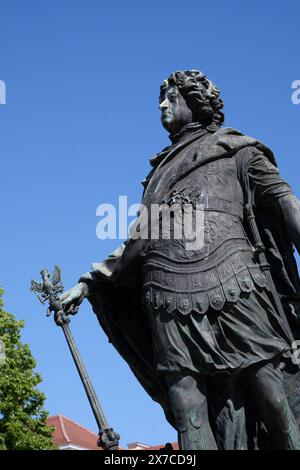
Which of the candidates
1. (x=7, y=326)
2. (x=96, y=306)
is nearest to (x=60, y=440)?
(x=7, y=326)

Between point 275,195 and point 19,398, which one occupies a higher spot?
point 19,398

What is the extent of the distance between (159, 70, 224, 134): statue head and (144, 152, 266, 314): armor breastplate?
69 centimetres

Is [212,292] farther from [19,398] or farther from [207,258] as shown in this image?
[19,398]

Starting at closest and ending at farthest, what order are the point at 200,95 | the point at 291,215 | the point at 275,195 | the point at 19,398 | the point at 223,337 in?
the point at 223,337, the point at 291,215, the point at 275,195, the point at 200,95, the point at 19,398

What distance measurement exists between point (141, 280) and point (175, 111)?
1488 millimetres

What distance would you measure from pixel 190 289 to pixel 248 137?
1502mm

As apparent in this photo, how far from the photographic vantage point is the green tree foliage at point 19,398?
20.6m

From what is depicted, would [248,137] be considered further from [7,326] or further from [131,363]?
[7,326]

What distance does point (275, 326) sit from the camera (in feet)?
20.8

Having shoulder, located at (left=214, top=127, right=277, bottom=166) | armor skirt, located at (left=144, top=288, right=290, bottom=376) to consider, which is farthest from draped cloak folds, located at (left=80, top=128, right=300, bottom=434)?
armor skirt, located at (left=144, top=288, right=290, bottom=376)

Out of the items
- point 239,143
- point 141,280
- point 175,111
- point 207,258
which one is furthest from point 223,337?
point 175,111

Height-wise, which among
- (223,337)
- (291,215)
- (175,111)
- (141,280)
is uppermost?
(175,111)

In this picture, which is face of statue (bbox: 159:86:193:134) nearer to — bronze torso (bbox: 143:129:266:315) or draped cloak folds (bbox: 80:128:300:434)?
draped cloak folds (bbox: 80:128:300:434)

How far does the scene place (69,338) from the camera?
6.66 meters
